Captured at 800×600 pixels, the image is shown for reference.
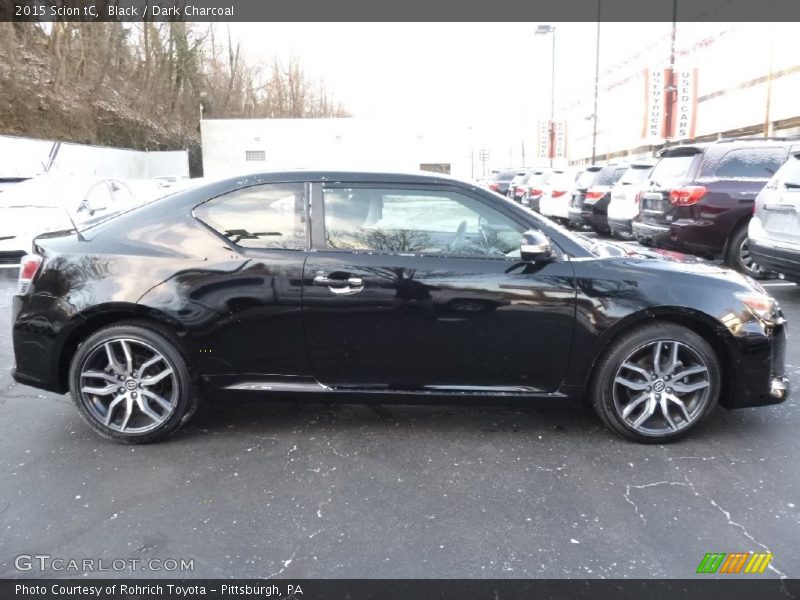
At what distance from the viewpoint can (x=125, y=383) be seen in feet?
11.6

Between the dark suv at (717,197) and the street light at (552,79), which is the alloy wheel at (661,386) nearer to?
the dark suv at (717,197)

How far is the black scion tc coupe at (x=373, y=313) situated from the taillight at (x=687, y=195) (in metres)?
4.90

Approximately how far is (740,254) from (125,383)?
24.9ft

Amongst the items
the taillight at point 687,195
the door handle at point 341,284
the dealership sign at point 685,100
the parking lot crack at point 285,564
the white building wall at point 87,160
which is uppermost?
the dealership sign at point 685,100

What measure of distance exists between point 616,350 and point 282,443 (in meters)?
1.99

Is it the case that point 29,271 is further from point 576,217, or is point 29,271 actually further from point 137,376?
point 576,217

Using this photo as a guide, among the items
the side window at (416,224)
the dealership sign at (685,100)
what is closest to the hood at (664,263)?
the side window at (416,224)

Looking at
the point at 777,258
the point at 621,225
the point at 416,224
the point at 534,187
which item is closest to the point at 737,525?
the point at 416,224

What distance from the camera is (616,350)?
3.48 m

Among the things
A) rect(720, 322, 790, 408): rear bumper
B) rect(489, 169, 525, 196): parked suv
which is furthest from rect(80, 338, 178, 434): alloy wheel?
rect(489, 169, 525, 196): parked suv

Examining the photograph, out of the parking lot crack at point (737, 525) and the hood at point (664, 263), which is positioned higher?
the hood at point (664, 263)

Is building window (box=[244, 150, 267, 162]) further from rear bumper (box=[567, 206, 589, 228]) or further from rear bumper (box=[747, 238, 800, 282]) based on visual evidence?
rear bumper (box=[747, 238, 800, 282])

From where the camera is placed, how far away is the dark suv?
7.99 meters

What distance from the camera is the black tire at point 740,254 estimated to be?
8.00m
